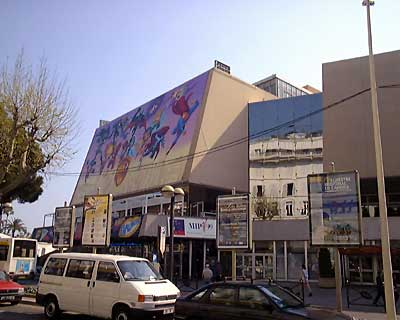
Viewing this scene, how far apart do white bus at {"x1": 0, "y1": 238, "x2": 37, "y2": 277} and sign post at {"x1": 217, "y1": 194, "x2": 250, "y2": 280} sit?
1641 centimetres

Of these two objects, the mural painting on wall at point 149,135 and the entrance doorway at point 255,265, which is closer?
the entrance doorway at point 255,265

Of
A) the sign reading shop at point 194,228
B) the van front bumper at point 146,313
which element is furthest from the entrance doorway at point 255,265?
the van front bumper at point 146,313

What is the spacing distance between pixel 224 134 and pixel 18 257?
20868 millimetres

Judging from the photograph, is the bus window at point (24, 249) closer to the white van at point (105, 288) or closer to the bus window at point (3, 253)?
the bus window at point (3, 253)

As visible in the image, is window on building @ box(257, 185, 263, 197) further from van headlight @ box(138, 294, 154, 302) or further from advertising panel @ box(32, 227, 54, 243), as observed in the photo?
van headlight @ box(138, 294, 154, 302)

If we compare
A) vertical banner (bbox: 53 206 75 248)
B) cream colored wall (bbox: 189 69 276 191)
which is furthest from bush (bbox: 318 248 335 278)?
vertical banner (bbox: 53 206 75 248)

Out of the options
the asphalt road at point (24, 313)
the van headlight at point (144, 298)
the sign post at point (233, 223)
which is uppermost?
the sign post at point (233, 223)

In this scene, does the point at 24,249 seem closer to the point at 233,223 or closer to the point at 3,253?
the point at 3,253

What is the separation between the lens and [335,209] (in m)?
14.8

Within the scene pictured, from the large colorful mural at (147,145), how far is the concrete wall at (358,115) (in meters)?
12.4

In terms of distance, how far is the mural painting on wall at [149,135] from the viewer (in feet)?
140

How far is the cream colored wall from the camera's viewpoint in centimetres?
4022

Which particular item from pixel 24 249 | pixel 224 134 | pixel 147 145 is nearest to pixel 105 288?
pixel 24 249

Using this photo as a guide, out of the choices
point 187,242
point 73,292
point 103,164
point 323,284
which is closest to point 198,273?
point 187,242
